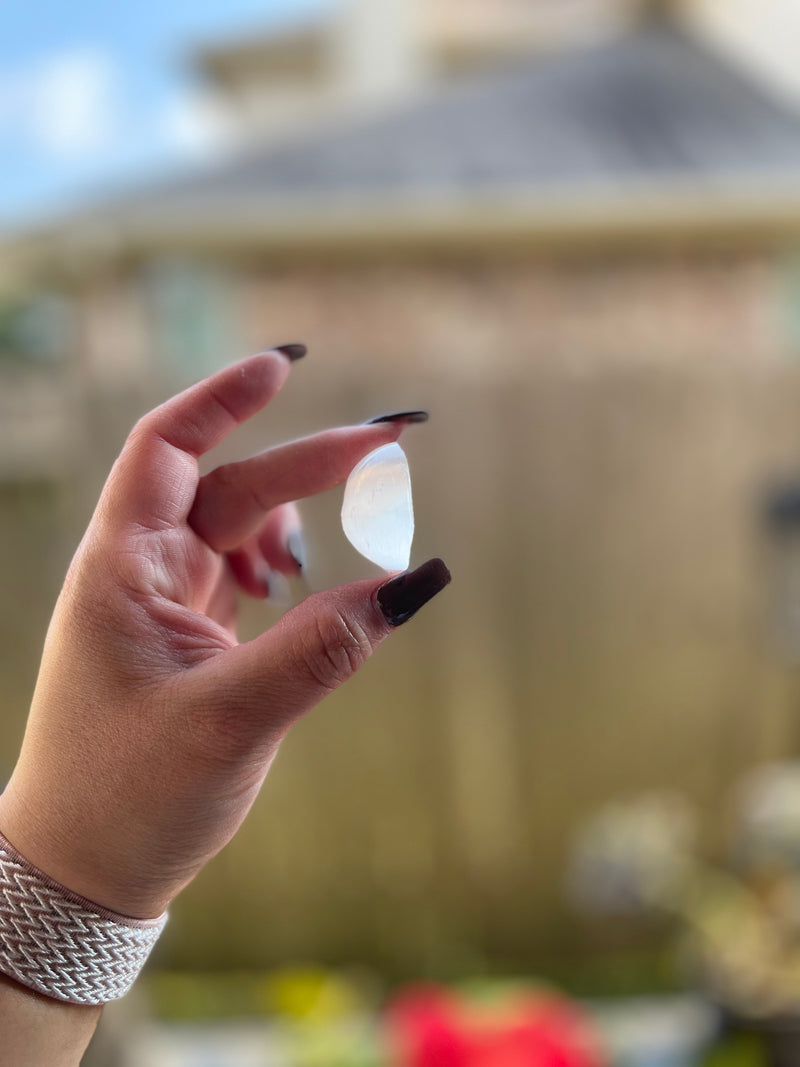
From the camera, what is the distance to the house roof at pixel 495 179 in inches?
71.5

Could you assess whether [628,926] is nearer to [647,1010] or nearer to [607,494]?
[647,1010]

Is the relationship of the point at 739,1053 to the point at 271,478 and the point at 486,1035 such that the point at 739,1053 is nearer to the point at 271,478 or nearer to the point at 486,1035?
the point at 486,1035

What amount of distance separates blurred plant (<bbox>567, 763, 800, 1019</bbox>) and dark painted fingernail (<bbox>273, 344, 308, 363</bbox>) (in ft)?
3.06

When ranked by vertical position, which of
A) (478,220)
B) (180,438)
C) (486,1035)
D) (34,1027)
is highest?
(180,438)

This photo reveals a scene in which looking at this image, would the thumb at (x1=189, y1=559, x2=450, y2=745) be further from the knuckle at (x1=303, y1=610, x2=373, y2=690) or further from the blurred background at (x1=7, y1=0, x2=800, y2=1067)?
the blurred background at (x1=7, y1=0, x2=800, y2=1067)

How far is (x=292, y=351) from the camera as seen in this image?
0.30 metres

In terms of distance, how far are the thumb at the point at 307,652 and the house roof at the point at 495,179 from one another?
168 centimetres

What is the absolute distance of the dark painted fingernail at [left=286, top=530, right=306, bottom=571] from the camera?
1.01ft

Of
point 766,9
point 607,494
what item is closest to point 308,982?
point 607,494

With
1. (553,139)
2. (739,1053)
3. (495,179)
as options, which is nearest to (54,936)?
(739,1053)

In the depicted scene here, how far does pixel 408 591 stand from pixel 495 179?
1.81 m

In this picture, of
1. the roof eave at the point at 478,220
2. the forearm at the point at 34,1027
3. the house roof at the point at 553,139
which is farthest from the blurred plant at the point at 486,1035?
the house roof at the point at 553,139

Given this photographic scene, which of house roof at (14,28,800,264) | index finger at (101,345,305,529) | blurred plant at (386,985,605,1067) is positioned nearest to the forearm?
index finger at (101,345,305,529)

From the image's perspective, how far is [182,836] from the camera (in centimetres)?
24
